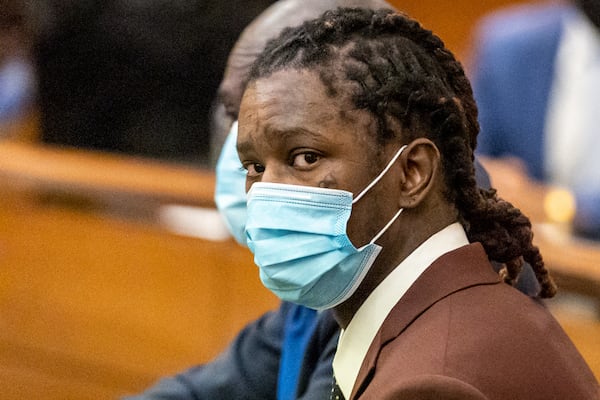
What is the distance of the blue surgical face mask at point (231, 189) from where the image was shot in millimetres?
1766

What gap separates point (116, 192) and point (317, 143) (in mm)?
2367

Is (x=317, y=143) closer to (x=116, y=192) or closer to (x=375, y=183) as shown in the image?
(x=375, y=183)

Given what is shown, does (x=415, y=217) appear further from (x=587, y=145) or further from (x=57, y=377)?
(x=57, y=377)

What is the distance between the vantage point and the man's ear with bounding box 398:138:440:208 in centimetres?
127

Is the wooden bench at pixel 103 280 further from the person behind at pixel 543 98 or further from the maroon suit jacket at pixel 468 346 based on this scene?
the maroon suit jacket at pixel 468 346

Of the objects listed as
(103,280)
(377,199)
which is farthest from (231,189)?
(103,280)

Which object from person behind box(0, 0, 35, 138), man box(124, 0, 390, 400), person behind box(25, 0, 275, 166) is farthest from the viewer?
person behind box(0, 0, 35, 138)

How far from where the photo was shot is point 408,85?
1260mm

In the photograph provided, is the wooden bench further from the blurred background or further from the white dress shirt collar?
the white dress shirt collar

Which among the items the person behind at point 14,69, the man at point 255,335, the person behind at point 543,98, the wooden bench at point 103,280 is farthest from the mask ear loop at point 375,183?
the person behind at point 14,69

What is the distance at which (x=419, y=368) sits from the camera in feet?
3.67

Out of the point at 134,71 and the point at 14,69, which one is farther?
the point at 14,69

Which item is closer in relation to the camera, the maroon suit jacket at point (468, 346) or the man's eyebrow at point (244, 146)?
the maroon suit jacket at point (468, 346)

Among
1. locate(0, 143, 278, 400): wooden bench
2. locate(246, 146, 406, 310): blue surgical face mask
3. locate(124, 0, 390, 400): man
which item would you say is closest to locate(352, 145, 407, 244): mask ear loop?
locate(246, 146, 406, 310): blue surgical face mask
